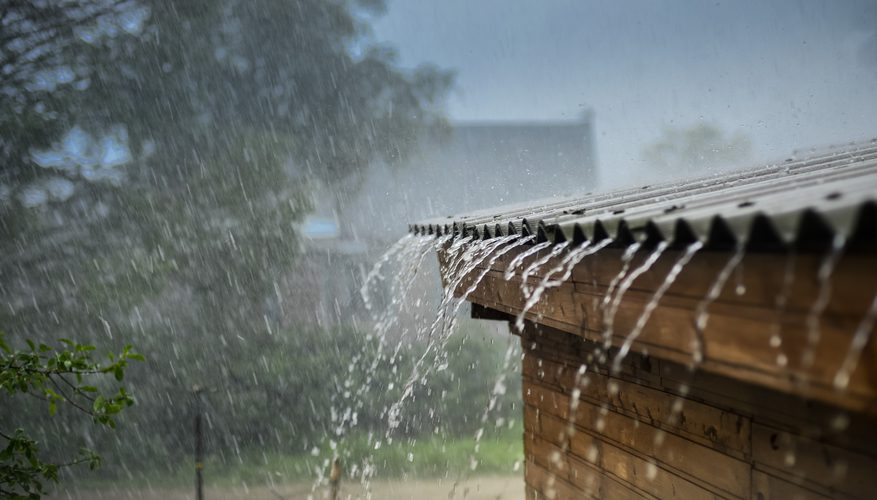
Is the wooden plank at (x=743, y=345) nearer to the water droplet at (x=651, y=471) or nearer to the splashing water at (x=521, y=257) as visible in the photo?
the splashing water at (x=521, y=257)

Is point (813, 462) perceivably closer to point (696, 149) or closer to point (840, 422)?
point (840, 422)

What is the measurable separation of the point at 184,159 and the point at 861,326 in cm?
1592

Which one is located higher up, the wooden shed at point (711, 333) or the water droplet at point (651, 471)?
the wooden shed at point (711, 333)

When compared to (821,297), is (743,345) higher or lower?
lower

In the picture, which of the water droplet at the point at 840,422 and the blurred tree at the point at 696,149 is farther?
the blurred tree at the point at 696,149

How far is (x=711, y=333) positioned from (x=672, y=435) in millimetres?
1029

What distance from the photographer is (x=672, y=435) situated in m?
2.28

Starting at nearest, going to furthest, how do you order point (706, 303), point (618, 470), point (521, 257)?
point (706, 303) < point (521, 257) < point (618, 470)

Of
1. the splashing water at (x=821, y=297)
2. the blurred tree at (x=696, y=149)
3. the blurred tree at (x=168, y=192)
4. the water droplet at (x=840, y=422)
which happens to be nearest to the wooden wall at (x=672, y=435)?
the water droplet at (x=840, y=422)

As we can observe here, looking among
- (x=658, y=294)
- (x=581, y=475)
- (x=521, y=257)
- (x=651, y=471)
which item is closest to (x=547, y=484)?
(x=581, y=475)

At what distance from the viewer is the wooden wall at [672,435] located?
1.63 meters

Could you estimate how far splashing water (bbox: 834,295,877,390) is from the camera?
1006 mm

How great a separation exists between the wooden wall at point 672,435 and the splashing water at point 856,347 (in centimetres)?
51

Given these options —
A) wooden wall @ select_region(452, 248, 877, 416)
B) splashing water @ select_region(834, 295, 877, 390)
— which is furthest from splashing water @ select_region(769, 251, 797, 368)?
splashing water @ select_region(834, 295, 877, 390)
